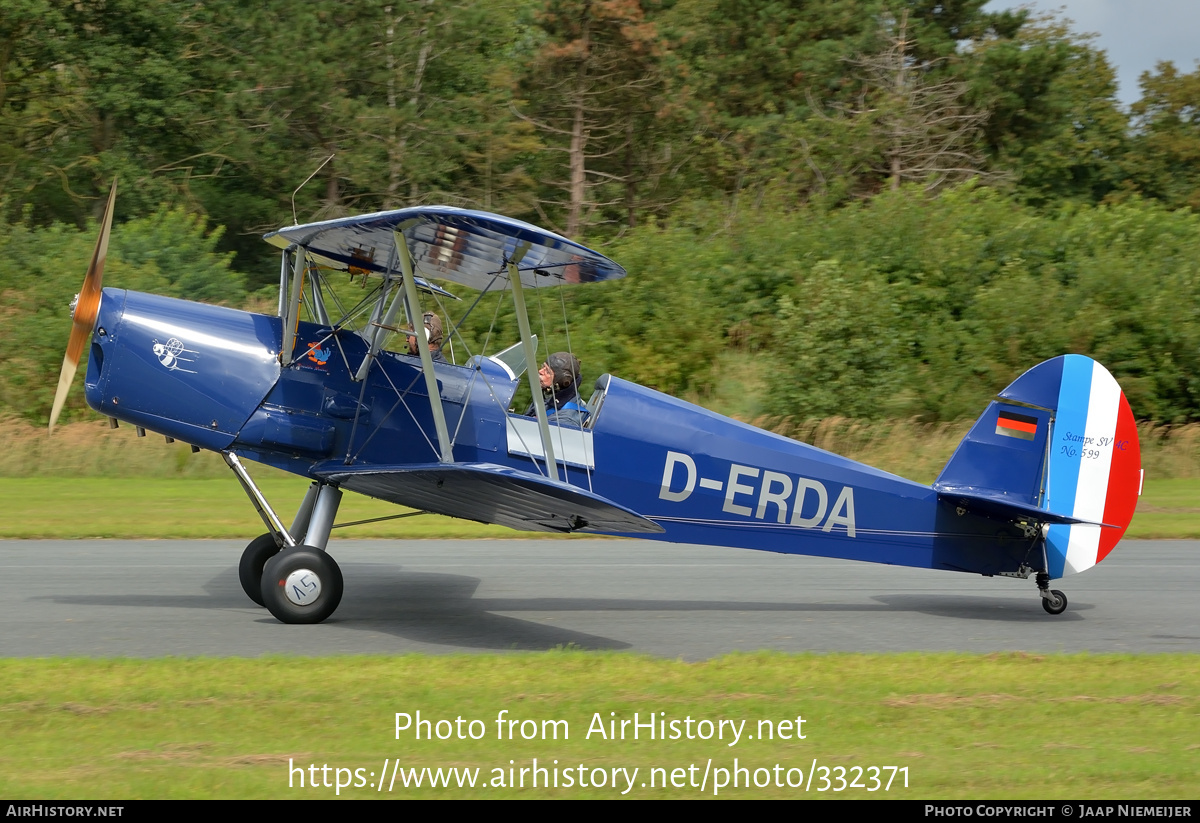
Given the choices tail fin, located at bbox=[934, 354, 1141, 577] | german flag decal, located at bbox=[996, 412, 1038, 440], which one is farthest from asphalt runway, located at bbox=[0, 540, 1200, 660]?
german flag decal, located at bbox=[996, 412, 1038, 440]

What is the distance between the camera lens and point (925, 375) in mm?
20109

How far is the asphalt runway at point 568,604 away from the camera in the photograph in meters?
6.93

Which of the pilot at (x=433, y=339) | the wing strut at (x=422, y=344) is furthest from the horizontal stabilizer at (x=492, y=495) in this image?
the pilot at (x=433, y=339)

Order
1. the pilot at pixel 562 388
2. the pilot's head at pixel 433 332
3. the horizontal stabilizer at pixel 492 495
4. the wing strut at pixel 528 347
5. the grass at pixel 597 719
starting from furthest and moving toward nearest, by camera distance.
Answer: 1. the pilot's head at pixel 433 332
2. the pilot at pixel 562 388
3. the wing strut at pixel 528 347
4. the horizontal stabilizer at pixel 492 495
5. the grass at pixel 597 719

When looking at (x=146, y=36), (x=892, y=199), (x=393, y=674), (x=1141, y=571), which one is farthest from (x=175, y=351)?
(x=146, y=36)

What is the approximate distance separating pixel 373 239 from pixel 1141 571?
7.43m

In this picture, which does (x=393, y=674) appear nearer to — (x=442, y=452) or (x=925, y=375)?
(x=442, y=452)

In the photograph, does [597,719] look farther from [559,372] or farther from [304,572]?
[559,372]

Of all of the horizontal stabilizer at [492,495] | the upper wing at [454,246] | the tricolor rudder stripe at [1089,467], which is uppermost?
the upper wing at [454,246]

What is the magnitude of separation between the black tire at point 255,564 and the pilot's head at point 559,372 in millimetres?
2179

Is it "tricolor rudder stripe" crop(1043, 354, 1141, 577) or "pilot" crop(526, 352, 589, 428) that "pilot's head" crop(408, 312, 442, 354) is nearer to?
"pilot" crop(526, 352, 589, 428)

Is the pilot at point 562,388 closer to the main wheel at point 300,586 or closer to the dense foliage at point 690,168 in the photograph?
the main wheel at point 300,586

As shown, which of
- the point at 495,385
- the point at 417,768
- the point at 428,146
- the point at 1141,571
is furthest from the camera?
the point at 428,146

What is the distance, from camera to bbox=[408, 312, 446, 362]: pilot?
25.2ft
